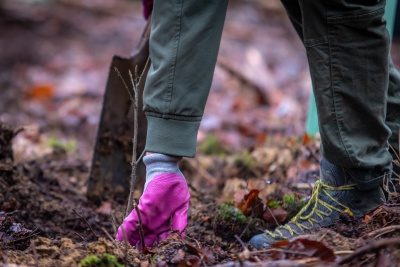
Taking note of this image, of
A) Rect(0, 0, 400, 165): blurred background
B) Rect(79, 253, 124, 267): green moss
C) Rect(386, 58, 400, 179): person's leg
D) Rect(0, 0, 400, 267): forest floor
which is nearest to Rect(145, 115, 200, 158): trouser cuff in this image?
Rect(0, 0, 400, 267): forest floor

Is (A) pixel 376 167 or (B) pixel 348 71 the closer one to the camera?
(B) pixel 348 71

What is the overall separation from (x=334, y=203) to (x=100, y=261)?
98cm

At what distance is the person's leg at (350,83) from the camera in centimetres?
195

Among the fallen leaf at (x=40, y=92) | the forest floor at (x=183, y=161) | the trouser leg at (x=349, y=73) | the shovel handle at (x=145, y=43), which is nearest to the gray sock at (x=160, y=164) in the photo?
the forest floor at (x=183, y=161)

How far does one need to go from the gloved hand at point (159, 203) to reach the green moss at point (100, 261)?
34 cm

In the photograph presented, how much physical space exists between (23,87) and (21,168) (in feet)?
12.0

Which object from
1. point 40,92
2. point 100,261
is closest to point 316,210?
point 100,261

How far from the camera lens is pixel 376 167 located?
2.12m

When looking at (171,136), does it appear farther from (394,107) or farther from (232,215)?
(394,107)

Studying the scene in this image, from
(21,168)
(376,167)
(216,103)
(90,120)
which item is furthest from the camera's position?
(216,103)

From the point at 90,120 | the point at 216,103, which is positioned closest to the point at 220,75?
the point at 216,103

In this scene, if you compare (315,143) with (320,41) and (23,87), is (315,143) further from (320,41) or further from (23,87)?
(23,87)

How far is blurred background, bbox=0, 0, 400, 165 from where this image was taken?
5297mm

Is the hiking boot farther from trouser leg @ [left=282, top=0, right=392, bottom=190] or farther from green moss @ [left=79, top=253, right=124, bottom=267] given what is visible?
green moss @ [left=79, top=253, right=124, bottom=267]
